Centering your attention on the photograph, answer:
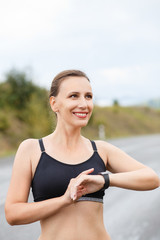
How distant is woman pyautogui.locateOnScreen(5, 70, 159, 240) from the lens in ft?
6.75

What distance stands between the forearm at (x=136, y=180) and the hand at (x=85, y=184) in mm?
110

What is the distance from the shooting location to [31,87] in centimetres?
2881

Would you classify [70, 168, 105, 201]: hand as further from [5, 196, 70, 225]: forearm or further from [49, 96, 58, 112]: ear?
[49, 96, 58, 112]: ear

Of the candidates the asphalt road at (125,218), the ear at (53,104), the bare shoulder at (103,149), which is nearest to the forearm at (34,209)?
the bare shoulder at (103,149)

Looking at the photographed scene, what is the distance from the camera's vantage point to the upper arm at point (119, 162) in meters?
2.36

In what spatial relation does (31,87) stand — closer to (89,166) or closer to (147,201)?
(147,201)

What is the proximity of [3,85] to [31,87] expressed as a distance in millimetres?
2334

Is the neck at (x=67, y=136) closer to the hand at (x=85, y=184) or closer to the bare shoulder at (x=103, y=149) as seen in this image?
the bare shoulder at (x=103, y=149)

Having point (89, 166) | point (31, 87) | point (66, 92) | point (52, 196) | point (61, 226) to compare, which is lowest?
point (61, 226)

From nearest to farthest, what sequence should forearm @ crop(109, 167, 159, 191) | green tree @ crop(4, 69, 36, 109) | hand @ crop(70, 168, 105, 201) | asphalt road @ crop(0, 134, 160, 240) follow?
1. hand @ crop(70, 168, 105, 201)
2. forearm @ crop(109, 167, 159, 191)
3. asphalt road @ crop(0, 134, 160, 240)
4. green tree @ crop(4, 69, 36, 109)

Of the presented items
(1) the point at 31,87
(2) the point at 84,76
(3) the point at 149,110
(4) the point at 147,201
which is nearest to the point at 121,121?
(3) the point at 149,110

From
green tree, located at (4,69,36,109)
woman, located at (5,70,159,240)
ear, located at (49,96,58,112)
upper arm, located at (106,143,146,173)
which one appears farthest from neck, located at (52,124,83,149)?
green tree, located at (4,69,36,109)

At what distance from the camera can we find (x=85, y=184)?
2.03 m

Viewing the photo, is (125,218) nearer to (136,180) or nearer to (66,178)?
(136,180)
